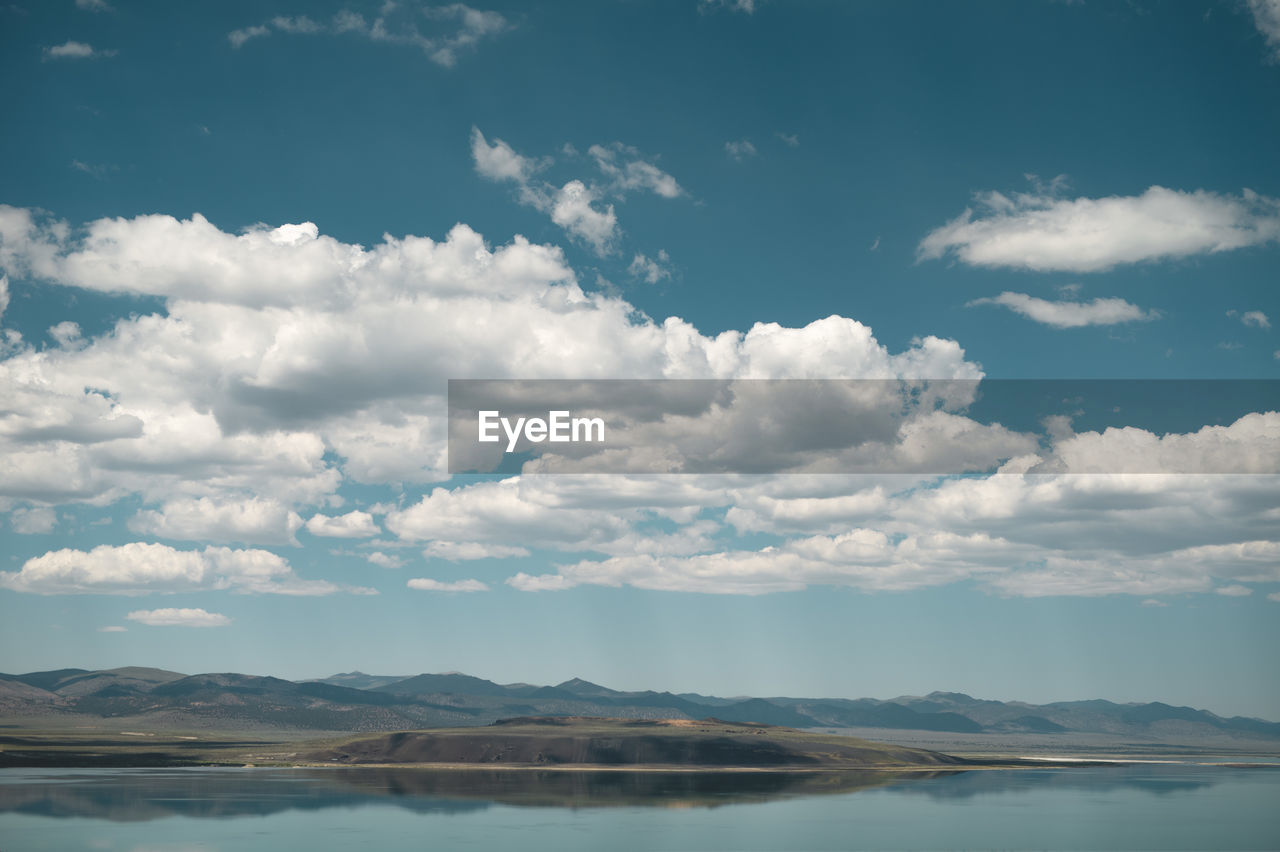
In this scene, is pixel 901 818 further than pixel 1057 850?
Yes

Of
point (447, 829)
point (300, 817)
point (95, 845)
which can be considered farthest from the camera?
point (300, 817)

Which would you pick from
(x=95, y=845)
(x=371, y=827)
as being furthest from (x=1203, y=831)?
(x=95, y=845)

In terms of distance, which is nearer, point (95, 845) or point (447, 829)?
point (95, 845)

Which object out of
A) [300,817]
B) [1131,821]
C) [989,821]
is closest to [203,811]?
[300,817]

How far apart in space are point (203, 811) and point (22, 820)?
2742 centimetres

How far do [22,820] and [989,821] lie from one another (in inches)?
5857

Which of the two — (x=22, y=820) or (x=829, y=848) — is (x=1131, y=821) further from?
(x=22, y=820)

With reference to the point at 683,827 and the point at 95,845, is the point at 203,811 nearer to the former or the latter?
the point at 95,845

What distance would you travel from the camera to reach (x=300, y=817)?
175875 mm

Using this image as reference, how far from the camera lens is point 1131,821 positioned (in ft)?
608

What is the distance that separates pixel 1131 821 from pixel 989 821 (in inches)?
1073

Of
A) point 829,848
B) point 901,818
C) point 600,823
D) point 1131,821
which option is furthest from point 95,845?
point 1131,821

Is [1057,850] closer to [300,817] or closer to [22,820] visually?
[300,817]

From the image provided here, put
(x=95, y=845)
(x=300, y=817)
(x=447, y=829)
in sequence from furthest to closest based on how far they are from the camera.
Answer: (x=300, y=817) → (x=447, y=829) → (x=95, y=845)
